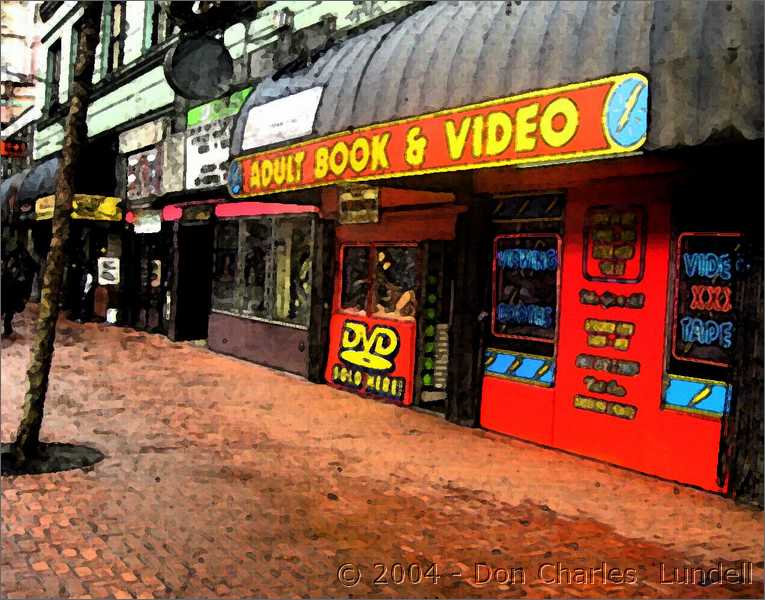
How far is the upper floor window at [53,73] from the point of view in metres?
25.1

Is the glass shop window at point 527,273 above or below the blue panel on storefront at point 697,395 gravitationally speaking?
above

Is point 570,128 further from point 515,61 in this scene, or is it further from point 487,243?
point 487,243

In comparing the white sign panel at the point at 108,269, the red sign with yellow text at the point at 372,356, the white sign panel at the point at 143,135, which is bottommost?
the red sign with yellow text at the point at 372,356

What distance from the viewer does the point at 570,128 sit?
5.59 metres

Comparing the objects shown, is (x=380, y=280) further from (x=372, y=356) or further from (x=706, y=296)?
(x=706, y=296)

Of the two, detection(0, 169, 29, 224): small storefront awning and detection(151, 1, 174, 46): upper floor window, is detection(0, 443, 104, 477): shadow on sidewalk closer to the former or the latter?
detection(151, 1, 174, 46): upper floor window

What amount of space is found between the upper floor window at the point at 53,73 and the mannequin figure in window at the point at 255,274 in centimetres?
1521

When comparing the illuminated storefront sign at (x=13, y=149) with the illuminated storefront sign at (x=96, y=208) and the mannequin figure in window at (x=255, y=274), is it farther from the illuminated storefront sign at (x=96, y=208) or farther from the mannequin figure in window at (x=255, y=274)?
the mannequin figure in window at (x=255, y=274)

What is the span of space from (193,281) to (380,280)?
6980 mm

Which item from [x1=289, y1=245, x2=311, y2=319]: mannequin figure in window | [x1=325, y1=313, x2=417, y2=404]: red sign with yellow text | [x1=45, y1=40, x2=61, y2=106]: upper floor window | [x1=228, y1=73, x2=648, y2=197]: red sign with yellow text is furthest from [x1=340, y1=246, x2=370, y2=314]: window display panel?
[x1=45, y1=40, x2=61, y2=106]: upper floor window

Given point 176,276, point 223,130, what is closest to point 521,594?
point 223,130

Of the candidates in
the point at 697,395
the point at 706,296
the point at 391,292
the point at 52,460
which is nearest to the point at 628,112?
the point at 706,296

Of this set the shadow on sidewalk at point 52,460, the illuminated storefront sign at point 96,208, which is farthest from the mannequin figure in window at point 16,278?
the shadow on sidewalk at point 52,460

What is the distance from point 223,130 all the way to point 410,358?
19.1ft
